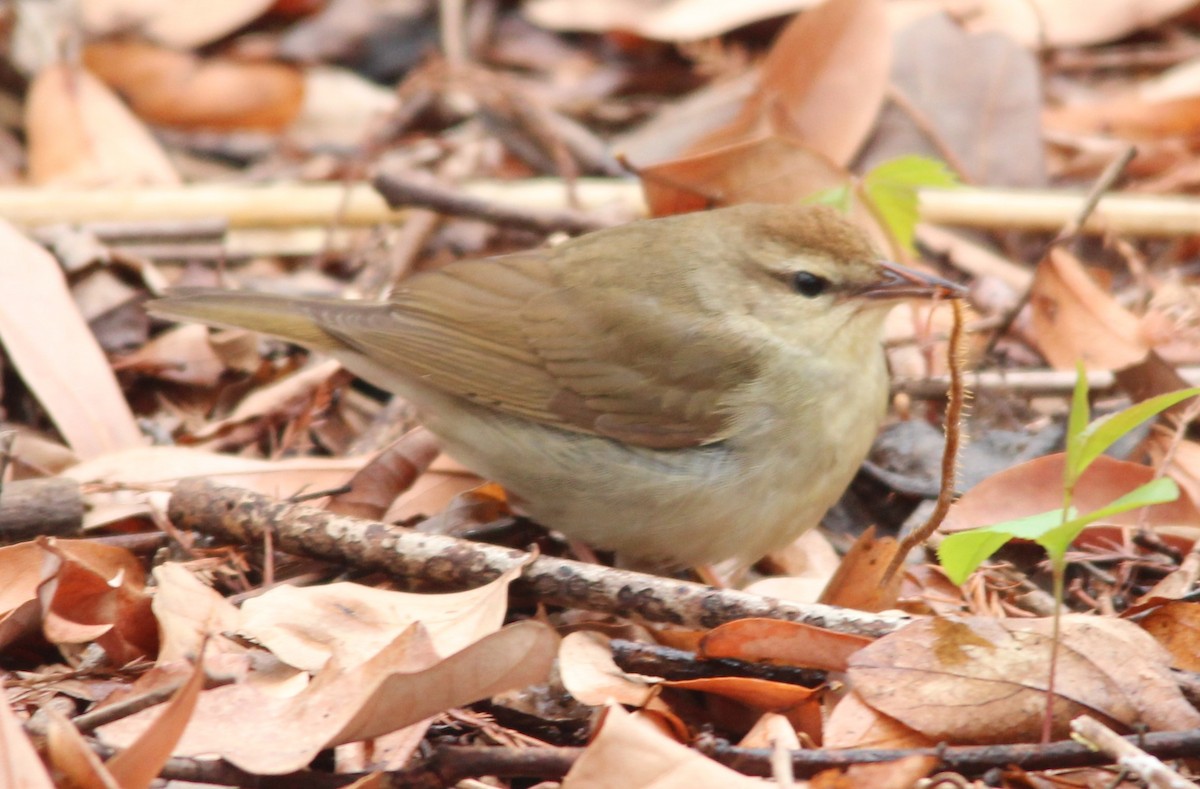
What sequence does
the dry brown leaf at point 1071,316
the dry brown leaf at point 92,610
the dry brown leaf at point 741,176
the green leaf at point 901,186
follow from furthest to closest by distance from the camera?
the dry brown leaf at point 741,176 < the dry brown leaf at point 1071,316 < the green leaf at point 901,186 < the dry brown leaf at point 92,610

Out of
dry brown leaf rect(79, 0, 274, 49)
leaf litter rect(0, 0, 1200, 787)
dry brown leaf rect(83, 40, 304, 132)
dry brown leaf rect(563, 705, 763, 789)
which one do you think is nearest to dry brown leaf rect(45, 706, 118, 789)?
leaf litter rect(0, 0, 1200, 787)

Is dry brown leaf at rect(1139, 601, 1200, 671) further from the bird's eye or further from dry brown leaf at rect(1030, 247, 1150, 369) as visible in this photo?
dry brown leaf at rect(1030, 247, 1150, 369)

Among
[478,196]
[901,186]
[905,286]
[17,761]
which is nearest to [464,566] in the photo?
[17,761]

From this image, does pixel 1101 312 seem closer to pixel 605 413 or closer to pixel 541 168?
pixel 605 413

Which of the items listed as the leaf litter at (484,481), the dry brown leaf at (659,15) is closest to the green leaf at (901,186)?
the leaf litter at (484,481)

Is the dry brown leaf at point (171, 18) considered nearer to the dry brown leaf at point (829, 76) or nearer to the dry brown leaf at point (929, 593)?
the dry brown leaf at point (829, 76)

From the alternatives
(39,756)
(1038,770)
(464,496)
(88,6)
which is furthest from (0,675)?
(88,6)
